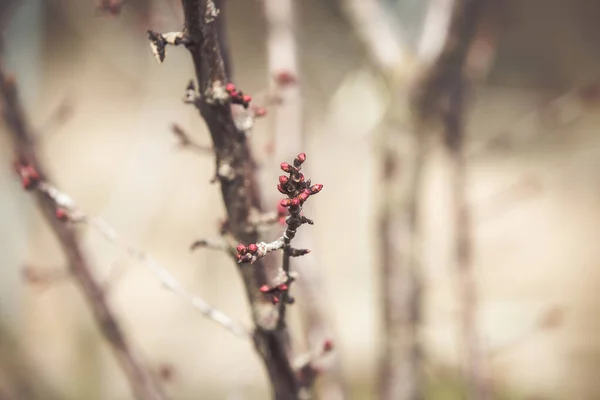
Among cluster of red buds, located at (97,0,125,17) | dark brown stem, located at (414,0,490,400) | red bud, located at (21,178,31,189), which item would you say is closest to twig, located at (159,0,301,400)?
cluster of red buds, located at (97,0,125,17)

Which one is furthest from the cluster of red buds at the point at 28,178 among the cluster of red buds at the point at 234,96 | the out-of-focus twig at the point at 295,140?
the out-of-focus twig at the point at 295,140

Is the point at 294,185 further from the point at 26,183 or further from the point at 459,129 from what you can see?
the point at 459,129

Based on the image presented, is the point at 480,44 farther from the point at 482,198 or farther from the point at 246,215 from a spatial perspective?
the point at 482,198

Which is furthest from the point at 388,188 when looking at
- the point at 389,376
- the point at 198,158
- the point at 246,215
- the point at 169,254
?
the point at 169,254

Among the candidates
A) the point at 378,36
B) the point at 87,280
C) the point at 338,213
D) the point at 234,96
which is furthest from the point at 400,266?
the point at 338,213

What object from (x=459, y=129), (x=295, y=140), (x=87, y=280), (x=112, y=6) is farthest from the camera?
(x=459, y=129)

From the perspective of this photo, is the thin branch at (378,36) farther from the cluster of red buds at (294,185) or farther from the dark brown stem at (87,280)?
the cluster of red buds at (294,185)
